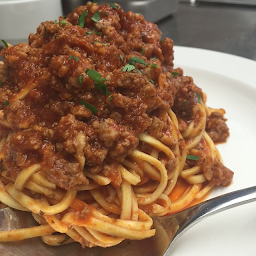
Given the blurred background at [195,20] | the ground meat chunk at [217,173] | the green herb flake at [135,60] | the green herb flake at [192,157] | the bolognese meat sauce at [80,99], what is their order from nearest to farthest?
the bolognese meat sauce at [80,99], the green herb flake at [135,60], the ground meat chunk at [217,173], the green herb flake at [192,157], the blurred background at [195,20]

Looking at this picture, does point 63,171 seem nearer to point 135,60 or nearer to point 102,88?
point 102,88

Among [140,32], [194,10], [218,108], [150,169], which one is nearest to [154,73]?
[140,32]

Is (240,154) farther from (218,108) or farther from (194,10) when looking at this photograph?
(194,10)

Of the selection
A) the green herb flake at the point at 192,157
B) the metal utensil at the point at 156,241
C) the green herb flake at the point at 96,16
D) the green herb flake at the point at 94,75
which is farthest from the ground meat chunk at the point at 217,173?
the green herb flake at the point at 96,16

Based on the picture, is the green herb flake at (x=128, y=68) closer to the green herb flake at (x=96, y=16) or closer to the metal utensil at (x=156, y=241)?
the green herb flake at (x=96, y=16)

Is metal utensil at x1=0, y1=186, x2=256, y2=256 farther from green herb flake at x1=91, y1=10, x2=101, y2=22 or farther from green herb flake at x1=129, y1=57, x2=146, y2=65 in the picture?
green herb flake at x1=91, y1=10, x2=101, y2=22

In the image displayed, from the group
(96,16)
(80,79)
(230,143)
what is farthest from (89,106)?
(230,143)
